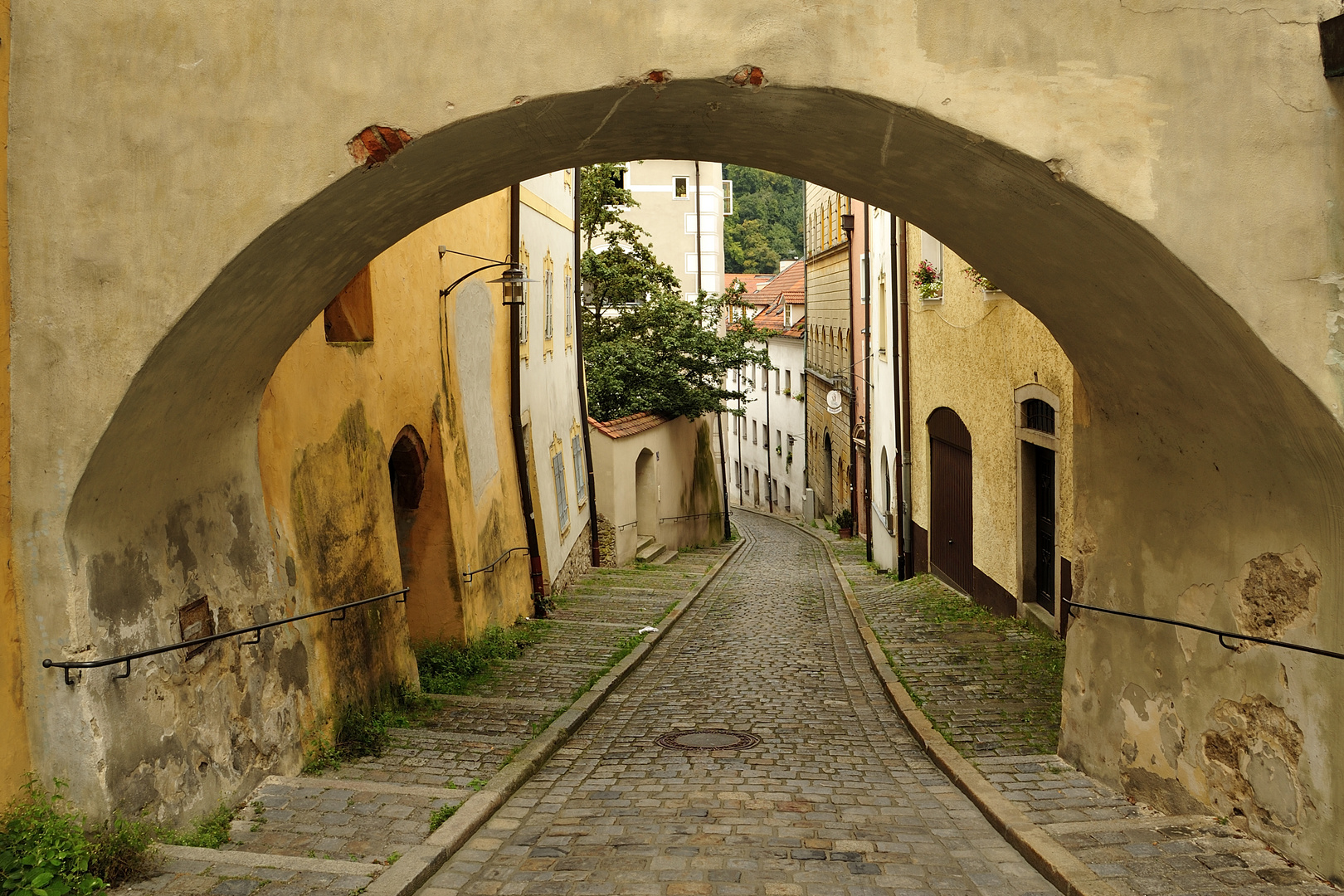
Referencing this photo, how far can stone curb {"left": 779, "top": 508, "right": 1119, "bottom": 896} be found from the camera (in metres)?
5.46

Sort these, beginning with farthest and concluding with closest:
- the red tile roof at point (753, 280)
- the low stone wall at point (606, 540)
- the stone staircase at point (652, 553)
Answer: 1. the red tile roof at point (753, 280)
2. the stone staircase at point (652, 553)
3. the low stone wall at point (606, 540)

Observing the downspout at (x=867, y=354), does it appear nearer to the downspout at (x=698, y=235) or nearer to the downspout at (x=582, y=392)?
the downspout at (x=582, y=392)

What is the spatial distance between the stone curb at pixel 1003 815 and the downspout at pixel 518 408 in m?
5.92

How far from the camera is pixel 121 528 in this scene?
5.55 m

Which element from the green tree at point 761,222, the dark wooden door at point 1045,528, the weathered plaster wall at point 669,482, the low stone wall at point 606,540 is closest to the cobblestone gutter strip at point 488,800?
the dark wooden door at point 1045,528

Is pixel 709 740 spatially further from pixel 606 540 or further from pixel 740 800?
pixel 606 540

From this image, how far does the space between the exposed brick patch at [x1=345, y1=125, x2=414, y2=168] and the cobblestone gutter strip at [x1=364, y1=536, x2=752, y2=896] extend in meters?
3.54

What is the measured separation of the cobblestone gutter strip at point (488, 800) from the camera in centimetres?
559

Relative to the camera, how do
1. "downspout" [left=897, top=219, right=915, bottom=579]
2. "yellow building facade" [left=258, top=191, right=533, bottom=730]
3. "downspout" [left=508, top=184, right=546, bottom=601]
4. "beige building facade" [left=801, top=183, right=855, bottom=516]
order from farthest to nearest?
"beige building facade" [left=801, top=183, right=855, bottom=516] < "downspout" [left=897, top=219, right=915, bottom=579] < "downspout" [left=508, top=184, right=546, bottom=601] < "yellow building facade" [left=258, top=191, right=533, bottom=730]

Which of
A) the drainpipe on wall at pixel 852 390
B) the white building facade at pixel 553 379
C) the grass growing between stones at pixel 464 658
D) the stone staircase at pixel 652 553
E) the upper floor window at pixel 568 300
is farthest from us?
the drainpipe on wall at pixel 852 390

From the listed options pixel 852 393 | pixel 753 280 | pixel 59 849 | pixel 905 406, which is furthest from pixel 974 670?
pixel 753 280

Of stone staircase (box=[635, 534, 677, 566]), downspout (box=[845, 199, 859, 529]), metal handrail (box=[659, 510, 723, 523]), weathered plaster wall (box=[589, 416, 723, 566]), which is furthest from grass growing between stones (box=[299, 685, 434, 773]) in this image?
downspout (box=[845, 199, 859, 529])

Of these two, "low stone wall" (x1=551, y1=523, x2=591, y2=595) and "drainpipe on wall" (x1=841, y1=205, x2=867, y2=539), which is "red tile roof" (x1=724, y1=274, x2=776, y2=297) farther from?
"low stone wall" (x1=551, y1=523, x2=591, y2=595)

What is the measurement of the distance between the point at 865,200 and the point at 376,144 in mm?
3129
